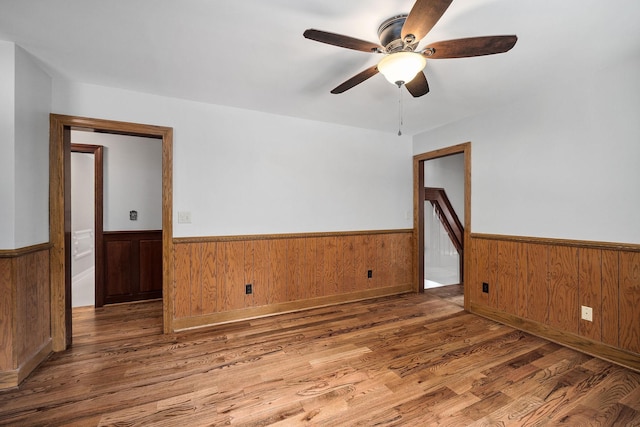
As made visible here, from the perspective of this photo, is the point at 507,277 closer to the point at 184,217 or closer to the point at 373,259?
the point at 373,259

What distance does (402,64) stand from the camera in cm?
154

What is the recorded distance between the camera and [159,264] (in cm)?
369

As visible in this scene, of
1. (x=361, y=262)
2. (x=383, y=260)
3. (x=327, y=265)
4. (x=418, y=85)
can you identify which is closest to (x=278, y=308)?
(x=327, y=265)

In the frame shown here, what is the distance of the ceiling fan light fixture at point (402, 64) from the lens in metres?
1.52

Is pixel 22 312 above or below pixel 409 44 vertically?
below

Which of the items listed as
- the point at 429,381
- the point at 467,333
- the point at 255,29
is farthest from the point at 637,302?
the point at 255,29

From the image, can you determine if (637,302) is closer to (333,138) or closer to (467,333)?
(467,333)

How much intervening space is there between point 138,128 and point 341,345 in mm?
2752

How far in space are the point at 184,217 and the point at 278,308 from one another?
145 cm

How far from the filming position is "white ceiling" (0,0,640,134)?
4.96 ft

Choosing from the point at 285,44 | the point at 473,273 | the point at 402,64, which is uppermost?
the point at 285,44

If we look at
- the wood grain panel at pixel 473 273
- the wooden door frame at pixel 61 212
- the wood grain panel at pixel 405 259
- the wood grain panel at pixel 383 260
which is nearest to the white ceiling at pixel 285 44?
the wooden door frame at pixel 61 212

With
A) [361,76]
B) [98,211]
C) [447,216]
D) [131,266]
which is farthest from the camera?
[447,216]

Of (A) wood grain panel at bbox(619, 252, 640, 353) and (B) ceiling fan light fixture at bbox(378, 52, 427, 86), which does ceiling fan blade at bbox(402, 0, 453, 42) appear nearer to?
(B) ceiling fan light fixture at bbox(378, 52, 427, 86)
